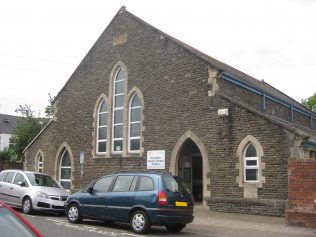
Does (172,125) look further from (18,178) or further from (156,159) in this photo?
(18,178)

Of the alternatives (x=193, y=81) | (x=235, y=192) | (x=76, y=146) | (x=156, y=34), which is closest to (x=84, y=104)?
(x=76, y=146)

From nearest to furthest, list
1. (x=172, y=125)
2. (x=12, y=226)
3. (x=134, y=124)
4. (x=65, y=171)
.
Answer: (x=12, y=226) → (x=172, y=125) → (x=134, y=124) → (x=65, y=171)

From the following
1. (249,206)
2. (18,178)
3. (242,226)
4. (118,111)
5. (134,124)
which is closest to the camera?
(242,226)

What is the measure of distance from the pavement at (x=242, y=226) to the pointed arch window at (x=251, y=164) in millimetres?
1502

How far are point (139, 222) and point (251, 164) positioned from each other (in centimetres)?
675

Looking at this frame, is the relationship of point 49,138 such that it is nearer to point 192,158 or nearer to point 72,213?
point 192,158

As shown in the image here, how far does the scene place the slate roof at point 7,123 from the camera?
6638cm

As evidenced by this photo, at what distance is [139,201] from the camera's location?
458 inches

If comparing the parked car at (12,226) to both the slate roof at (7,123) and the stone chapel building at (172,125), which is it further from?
the slate roof at (7,123)

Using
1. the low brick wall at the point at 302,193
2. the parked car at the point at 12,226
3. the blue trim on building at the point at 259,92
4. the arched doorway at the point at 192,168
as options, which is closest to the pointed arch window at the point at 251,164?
the low brick wall at the point at 302,193

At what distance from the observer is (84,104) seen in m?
24.7

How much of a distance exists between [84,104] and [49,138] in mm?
3648

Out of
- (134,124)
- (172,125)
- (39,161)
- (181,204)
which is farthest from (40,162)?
(181,204)

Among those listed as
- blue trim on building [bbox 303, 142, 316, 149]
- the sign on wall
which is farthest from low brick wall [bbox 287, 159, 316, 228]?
the sign on wall
